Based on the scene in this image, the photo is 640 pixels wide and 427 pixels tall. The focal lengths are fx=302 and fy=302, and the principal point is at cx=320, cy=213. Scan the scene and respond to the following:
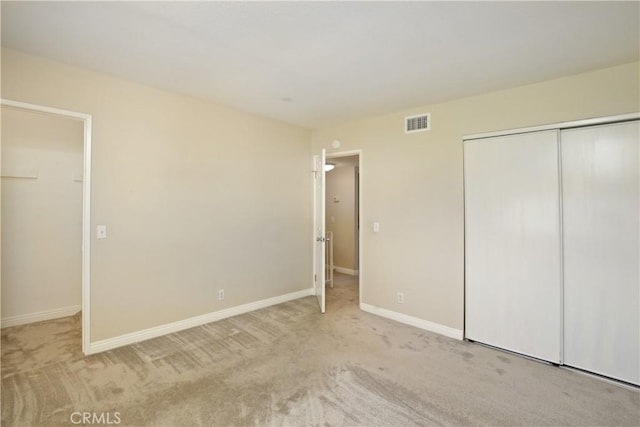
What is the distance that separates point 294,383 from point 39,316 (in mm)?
3379

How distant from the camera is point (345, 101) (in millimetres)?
3393

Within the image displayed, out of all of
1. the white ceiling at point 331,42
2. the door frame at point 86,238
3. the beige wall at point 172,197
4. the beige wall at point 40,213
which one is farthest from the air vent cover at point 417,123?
the beige wall at point 40,213

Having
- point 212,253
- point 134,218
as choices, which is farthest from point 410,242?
point 134,218

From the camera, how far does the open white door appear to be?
400cm

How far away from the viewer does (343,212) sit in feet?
21.5

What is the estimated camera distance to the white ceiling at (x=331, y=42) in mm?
1836

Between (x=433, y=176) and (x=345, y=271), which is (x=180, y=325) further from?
(x=345, y=271)

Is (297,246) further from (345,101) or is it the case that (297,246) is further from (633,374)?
(633,374)

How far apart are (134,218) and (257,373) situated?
6.28ft

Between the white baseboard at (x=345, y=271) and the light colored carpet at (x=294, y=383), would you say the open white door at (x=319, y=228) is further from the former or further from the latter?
the white baseboard at (x=345, y=271)

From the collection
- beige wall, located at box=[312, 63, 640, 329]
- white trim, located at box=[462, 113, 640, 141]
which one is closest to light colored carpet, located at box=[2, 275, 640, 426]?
beige wall, located at box=[312, 63, 640, 329]

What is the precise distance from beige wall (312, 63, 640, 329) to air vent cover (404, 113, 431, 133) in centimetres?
6

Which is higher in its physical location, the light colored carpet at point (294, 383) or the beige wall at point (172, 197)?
the beige wall at point (172, 197)

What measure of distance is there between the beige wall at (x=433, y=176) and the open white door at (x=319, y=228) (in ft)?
1.66
